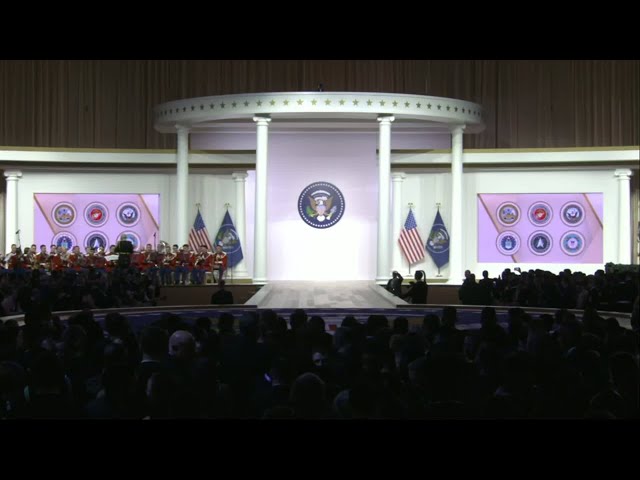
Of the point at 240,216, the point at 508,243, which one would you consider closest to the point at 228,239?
the point at 240,216

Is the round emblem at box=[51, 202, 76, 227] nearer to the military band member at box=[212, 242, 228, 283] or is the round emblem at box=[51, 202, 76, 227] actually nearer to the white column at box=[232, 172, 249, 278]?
the white column at box=[232, 172, 249, 278]

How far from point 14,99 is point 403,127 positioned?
49.8 feet

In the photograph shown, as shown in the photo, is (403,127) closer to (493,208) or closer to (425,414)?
(493,208)

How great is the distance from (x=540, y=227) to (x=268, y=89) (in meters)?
11.8

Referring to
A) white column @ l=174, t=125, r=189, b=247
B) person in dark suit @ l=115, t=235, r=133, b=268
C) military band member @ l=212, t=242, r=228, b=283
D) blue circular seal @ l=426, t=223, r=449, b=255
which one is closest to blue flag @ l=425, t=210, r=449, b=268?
blue circular seal @ l=426, t=223, r=449, b=255

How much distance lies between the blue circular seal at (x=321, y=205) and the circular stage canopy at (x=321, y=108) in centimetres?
311

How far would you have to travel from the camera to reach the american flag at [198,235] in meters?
29.8

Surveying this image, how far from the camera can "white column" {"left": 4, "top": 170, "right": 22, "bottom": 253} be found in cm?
2997

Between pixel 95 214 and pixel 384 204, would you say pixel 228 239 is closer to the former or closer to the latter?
pixel 95 214

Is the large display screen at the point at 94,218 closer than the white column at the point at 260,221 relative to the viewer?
No

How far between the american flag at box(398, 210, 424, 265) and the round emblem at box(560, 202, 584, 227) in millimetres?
5169

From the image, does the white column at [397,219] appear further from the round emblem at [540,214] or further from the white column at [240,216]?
the white column at [240,216]

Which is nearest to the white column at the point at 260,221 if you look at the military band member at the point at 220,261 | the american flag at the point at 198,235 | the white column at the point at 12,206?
the military band member at the point at 220,261

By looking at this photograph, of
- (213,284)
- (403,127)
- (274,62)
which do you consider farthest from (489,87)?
(213,284)
